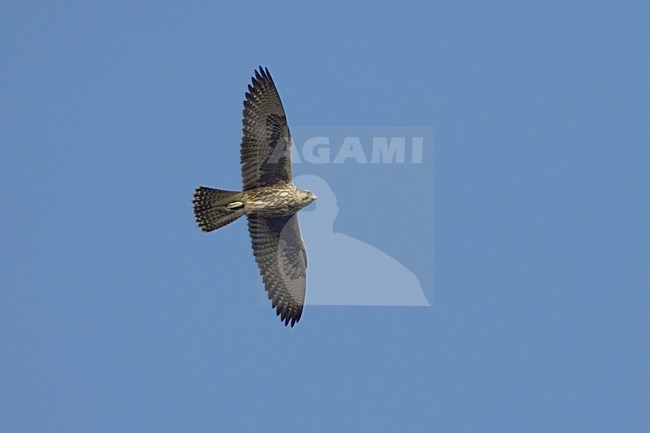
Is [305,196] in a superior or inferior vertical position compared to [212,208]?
superior

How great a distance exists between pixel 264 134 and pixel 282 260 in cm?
204

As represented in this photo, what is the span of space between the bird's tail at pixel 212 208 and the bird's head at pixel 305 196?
793mm

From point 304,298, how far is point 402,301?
169 cm

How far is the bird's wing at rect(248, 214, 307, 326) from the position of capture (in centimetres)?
1906

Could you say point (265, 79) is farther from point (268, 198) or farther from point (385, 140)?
point (385, 140)

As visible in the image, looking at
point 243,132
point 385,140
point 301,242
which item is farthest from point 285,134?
point 385,140

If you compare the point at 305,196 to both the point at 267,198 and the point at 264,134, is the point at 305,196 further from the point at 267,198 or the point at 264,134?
the point at 264,134

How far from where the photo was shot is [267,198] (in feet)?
60.3

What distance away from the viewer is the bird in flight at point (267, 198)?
59.7 ft

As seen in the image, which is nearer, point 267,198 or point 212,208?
point 267,198

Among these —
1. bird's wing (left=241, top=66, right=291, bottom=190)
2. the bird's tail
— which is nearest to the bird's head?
bird's wing (left=241, top=66, right=291, bottom=190)

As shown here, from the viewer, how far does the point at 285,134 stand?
18.1m
